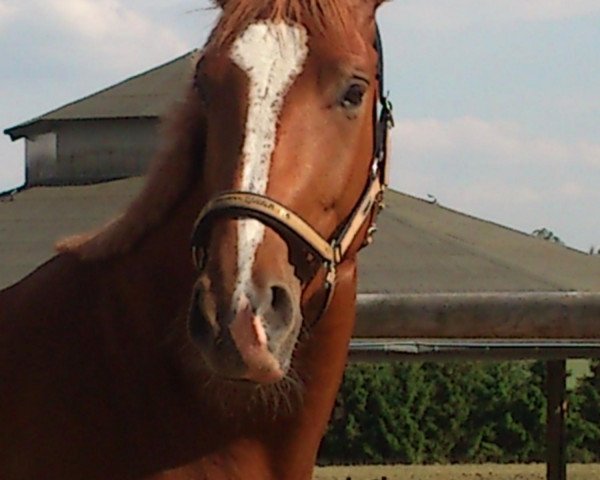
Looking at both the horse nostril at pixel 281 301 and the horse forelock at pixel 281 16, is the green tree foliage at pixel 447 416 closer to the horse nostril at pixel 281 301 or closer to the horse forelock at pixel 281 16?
the horse forelock at pixel 281 16

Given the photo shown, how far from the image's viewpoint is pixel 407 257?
752 centimetres

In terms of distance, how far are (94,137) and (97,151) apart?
0.45 feet

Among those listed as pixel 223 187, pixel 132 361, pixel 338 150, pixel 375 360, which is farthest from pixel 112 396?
pixel 375 360

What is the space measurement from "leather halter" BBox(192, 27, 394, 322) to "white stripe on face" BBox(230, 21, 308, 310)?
3cm

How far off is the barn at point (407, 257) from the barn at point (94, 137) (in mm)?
12

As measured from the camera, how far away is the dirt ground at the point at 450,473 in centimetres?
1277

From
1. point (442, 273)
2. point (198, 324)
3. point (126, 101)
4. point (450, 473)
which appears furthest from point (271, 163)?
point (450, 473)

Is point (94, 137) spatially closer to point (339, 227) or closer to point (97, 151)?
point (97, 151)

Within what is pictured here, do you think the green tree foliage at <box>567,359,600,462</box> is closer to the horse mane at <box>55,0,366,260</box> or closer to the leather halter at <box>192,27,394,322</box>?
the leather halter at <box>192,27,394,322</box>

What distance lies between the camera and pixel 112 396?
254 cm

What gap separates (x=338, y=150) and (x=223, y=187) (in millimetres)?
287

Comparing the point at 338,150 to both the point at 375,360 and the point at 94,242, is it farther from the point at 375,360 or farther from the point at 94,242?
the point at 375,360

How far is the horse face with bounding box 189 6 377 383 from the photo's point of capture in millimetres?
2217

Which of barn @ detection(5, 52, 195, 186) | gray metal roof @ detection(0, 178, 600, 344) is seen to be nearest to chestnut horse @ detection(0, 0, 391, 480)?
gray metal roof @ detection(0, 178, 600, 344)
